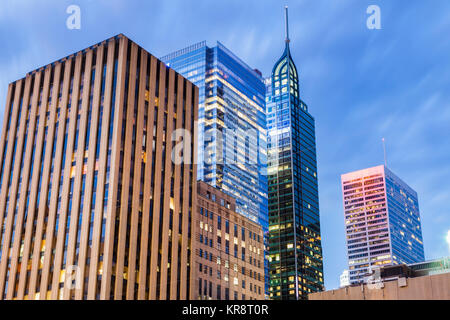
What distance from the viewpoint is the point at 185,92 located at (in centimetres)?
14400

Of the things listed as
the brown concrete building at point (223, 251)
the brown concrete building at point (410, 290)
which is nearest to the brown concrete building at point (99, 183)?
the brown concrete building at point (223, 251)

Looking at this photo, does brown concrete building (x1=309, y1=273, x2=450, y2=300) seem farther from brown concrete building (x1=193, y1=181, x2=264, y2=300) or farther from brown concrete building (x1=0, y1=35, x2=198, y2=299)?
brown concrete building (x1=193, y1=181, x2=264, y2=300)

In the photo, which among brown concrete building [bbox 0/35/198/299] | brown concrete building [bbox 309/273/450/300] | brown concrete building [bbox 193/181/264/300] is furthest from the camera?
brown concrete building [bbox 193/181/264/300]

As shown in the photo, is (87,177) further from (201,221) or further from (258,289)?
(258,289)

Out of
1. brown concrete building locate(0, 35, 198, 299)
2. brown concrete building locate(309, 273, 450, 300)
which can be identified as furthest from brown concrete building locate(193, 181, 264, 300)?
brown concrete building locate(309, 273, 450, 300)

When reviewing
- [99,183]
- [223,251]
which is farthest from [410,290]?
[223,251]

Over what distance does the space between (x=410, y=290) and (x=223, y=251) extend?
291 ft

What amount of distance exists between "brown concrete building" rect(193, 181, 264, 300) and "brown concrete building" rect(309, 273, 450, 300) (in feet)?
227

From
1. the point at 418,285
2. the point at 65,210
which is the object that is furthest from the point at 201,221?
the point at 418,285

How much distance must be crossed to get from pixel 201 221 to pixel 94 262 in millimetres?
36253

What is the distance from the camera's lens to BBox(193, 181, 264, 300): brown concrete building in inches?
5418

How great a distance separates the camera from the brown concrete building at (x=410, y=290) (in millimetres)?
58188

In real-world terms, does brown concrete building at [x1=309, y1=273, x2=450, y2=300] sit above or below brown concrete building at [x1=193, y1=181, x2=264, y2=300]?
below

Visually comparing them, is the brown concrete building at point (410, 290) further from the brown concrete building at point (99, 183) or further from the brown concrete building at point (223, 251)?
the brown concrete building at point (223, 251)
